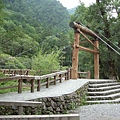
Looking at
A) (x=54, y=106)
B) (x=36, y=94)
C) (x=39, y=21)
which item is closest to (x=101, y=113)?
(x=54, y=106)

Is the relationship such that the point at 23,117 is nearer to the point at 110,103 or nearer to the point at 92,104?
the point at 92,104

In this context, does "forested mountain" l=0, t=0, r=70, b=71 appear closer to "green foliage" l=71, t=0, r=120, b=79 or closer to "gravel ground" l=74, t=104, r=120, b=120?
"green foliage" l=71, t=0, r=120, b=79

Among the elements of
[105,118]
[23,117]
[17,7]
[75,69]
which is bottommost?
[105,118]

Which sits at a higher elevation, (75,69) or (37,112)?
(75,69)

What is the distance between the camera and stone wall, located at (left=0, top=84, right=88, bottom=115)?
440 centimetres

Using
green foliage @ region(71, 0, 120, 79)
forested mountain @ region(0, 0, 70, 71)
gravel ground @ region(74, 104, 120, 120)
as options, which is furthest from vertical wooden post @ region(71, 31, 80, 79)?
forested mountain @ region(0, 0, 70, 71)

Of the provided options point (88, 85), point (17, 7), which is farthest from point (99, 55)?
point (17, 7)

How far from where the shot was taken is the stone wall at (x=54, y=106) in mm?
4402

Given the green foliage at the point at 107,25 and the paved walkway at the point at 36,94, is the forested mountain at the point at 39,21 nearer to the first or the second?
the green foliage at the point at 107,25

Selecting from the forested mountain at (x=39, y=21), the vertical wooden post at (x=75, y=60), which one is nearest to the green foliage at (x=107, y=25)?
the vertical wooden post at (x=75, y=60)

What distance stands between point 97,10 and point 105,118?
8795 mm

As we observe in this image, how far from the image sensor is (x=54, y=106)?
208 inches

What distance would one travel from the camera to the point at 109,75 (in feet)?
42.3

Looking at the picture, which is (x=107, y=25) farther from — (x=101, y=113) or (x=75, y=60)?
(x=101, y=113)
